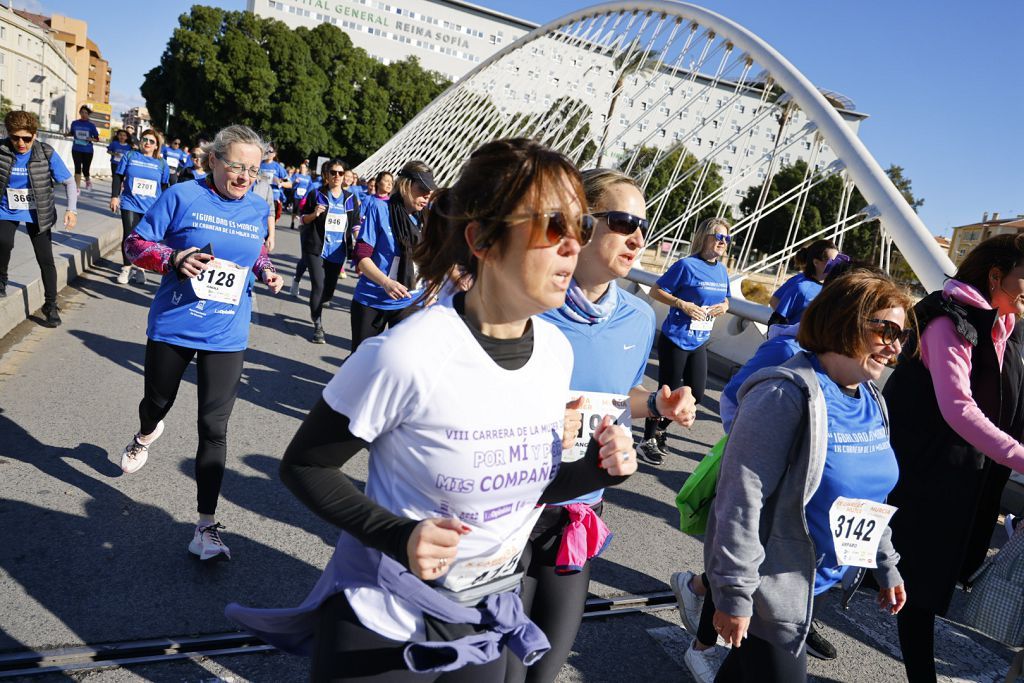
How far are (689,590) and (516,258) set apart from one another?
2.26 metres

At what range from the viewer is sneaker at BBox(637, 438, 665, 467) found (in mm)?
6242

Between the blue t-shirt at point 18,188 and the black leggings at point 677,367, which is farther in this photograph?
the blue t-shirt at point 18,188

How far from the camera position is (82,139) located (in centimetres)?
1797

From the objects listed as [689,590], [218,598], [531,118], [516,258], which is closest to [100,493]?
[218,598]

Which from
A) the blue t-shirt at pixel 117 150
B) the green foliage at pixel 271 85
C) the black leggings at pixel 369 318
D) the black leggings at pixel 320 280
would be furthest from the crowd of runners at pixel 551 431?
the green foliage at pixel 271 85

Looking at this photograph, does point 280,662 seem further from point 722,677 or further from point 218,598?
point 722,677

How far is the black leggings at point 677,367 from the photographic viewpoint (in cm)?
621

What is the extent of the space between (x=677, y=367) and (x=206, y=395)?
3.86m

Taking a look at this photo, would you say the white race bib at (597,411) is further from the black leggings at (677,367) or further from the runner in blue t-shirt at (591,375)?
the black leggings at (677,367)

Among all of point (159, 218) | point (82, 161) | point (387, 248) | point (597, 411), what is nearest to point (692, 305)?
point (387, 248)

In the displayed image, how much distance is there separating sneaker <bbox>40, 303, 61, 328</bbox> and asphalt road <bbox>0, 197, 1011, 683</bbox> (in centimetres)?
104

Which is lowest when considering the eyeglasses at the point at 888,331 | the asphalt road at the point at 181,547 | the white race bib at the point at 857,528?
the asphalt road at the point at 181,547

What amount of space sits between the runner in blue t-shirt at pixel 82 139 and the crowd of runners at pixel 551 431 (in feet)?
54.0

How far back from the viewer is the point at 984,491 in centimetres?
336
